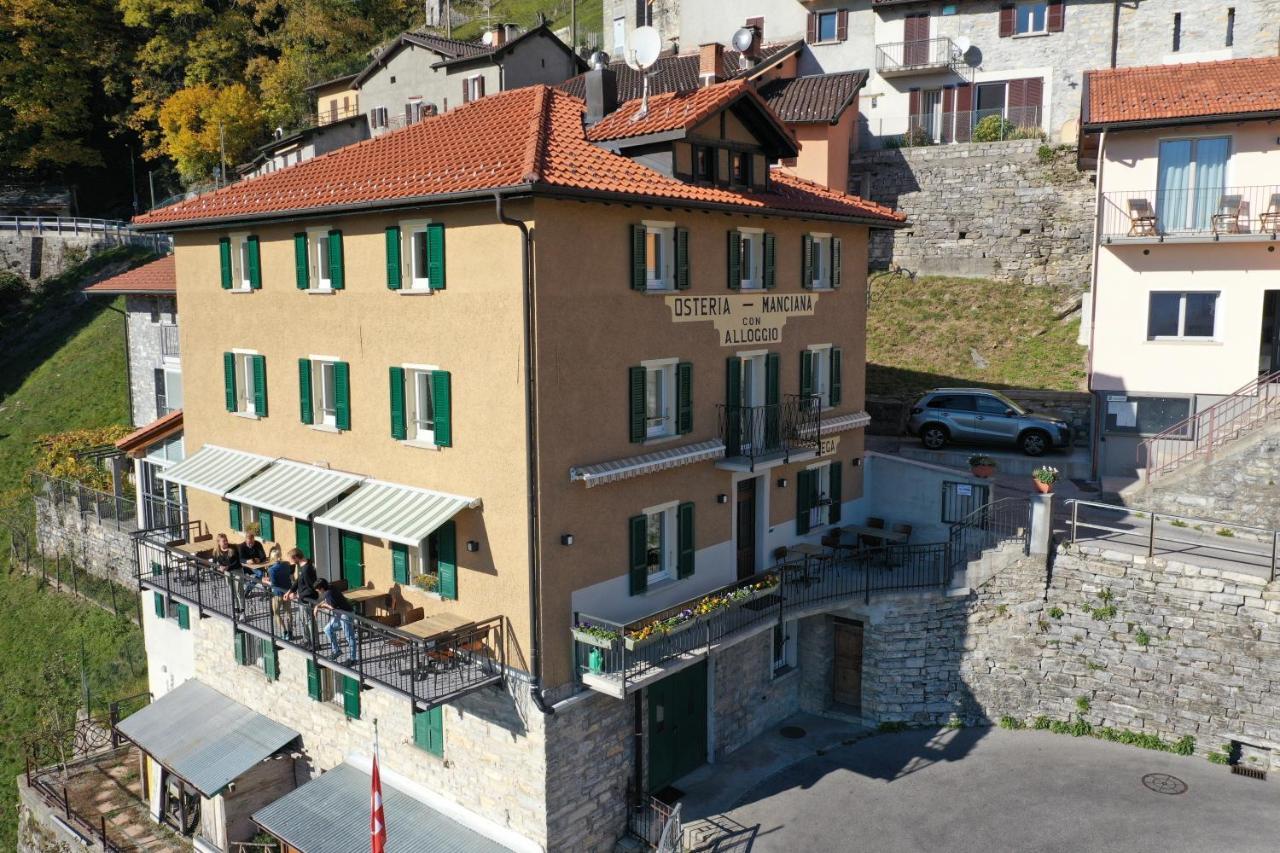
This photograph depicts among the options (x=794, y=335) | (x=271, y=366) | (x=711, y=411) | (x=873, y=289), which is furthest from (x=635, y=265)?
(x=873, y=289)

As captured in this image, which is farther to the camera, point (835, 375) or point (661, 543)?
point (835, 375)

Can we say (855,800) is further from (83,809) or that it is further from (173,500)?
(173,500)

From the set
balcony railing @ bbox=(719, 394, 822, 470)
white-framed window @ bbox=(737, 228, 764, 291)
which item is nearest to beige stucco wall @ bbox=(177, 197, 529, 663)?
balcony railing @ bbox=(719, 394, 822, 470)

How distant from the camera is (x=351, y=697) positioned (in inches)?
733

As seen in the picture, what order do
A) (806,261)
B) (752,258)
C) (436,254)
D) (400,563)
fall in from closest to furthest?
(436,254) → (400,563) → (752,258) → (806,261)

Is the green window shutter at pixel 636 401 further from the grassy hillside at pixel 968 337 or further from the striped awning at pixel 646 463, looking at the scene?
the grassy hillside at pixel 968 337

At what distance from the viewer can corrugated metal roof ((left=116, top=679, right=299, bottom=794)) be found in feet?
63.7

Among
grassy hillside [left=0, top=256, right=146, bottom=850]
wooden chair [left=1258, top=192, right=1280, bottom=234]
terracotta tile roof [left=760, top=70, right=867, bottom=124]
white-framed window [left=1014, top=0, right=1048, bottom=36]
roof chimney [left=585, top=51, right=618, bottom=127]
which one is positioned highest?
white-framed window [left=1014, top=0, right=1048, bottom=36]

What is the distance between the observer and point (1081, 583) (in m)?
19.2

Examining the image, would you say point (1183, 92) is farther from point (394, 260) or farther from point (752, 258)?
point (394, 260)

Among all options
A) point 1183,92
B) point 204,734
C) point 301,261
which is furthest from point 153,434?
point 1183,92

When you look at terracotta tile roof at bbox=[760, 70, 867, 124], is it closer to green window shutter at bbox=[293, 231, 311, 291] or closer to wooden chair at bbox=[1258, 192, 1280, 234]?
wooden chair at bbox=[1258, 192, 1280, 234]

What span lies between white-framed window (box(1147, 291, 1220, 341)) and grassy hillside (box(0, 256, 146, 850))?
27348 millimetres

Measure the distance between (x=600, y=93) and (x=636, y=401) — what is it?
21.1ft
